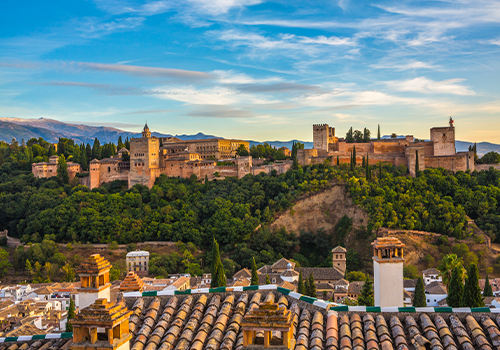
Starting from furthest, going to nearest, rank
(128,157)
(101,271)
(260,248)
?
(128,157) < (260,248) < (101,271)

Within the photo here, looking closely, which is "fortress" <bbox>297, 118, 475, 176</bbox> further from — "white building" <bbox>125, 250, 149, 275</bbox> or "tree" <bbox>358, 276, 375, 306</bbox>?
"tree" <bbox>358, 276, 375, 306</bbox>

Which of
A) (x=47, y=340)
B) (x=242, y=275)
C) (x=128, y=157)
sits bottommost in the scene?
(x=242, y=275)

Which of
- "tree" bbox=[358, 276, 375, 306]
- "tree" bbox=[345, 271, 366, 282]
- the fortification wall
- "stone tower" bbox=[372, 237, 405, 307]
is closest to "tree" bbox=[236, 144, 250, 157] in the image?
"tree" bbox=[345, 271, 366, 282]

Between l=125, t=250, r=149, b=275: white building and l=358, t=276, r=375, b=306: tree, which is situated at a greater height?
l=358, t=276, r=375, b=306: tree

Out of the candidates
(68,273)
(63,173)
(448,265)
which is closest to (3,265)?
(68,273)

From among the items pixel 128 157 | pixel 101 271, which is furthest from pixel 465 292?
pixel 128 157

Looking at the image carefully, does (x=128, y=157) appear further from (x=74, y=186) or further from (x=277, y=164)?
(x=277, y=164)

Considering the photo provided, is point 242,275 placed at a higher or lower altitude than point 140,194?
lower
